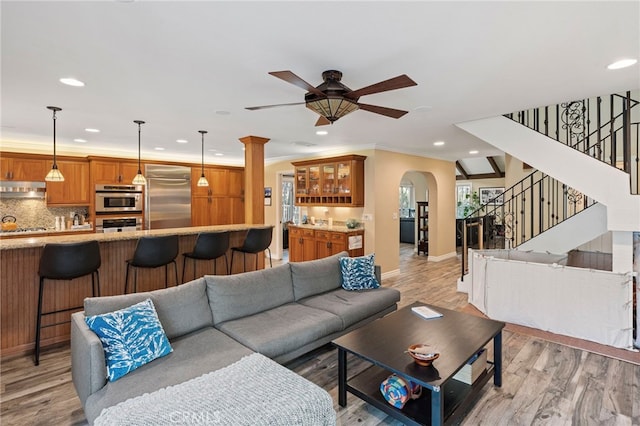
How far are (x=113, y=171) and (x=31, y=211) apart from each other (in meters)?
1.50

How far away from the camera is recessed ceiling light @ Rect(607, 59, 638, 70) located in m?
2.54

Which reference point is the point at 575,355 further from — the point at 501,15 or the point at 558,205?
the point at 558,205

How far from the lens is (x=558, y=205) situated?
7.03 metres

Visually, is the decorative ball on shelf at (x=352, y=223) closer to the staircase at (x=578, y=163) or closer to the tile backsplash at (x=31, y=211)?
the staircase at (x=578, y=163)

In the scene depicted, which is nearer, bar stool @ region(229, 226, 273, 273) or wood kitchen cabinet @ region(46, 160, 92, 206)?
bar stool @ region(229, 226, 273, 273)

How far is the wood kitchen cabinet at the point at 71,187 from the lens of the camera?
575 centimetres

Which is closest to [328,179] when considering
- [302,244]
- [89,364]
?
[302,244]

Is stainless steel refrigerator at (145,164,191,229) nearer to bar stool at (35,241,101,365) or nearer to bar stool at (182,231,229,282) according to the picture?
bar stool at (182,231,229,282)

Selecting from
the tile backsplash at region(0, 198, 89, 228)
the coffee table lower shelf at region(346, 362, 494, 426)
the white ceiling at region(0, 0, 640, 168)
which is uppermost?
the white ceiling at region(0, 0, 640, 168)

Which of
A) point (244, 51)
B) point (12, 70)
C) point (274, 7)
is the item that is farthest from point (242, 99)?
point (12, 70)

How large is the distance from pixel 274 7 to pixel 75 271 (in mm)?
2965

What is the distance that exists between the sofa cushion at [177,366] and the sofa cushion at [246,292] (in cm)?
25

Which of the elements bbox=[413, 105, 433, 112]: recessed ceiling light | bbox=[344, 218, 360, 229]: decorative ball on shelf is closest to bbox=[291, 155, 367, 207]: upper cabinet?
bbox=[344, 218, 360, 229]: decorative ball on shelf

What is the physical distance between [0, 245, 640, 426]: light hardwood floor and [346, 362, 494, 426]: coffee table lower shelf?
5.5 inches
